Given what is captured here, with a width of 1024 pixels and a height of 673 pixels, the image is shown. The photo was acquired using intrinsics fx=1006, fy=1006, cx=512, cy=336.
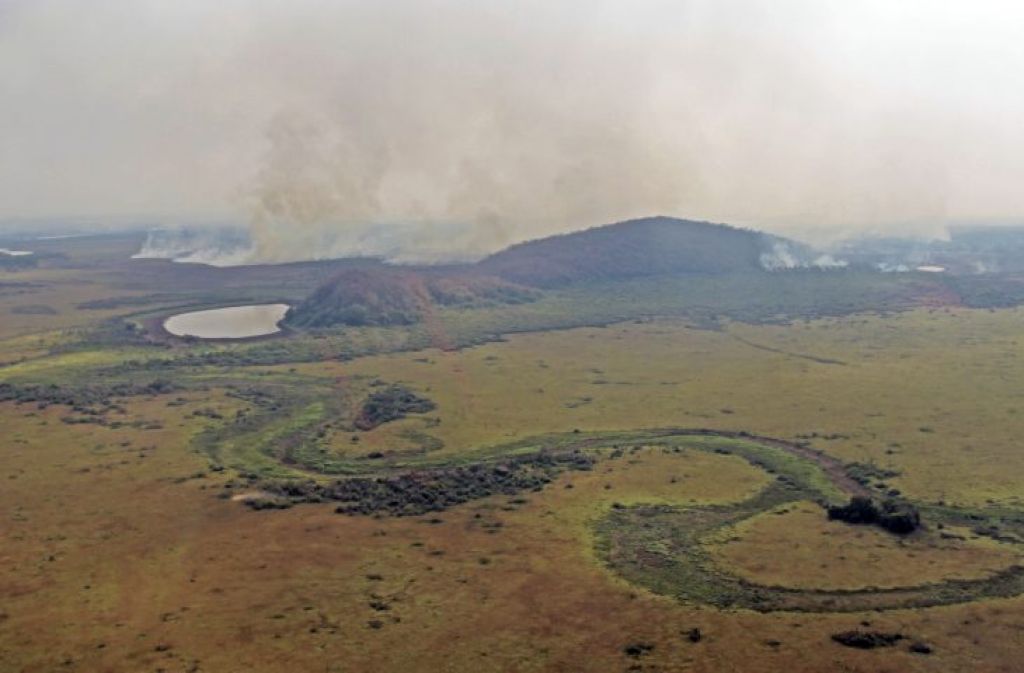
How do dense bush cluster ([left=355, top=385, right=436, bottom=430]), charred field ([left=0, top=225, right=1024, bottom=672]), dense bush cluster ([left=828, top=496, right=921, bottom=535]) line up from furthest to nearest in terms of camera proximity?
dense bush cluster ([left=355, top=385, right=436, bottom=430]) → dense bush cluster ([left=828, top=496, right=921, bottom=535]) → charred field ([left=0, top=225, right=1024, bottom=672])

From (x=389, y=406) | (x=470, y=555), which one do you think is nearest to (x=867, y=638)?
(x=470, y=555)

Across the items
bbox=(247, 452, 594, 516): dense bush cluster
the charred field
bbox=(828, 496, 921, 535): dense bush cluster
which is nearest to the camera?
the charred field

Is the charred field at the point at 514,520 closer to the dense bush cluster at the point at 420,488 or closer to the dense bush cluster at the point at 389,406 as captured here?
the dense bush cluster at the point at 420,488

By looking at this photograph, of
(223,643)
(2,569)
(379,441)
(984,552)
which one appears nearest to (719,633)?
(984,552)

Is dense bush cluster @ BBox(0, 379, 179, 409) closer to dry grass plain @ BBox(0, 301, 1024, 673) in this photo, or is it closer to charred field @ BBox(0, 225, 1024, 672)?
charred field @ BBox(0, 225, 1024, 672)

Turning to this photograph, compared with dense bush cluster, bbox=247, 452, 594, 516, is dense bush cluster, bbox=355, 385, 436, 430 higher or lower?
higher

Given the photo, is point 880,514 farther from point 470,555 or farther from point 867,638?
point 470,555

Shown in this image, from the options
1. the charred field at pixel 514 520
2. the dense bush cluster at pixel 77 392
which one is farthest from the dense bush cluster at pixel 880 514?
the dense bush cluster at pixel 77 392

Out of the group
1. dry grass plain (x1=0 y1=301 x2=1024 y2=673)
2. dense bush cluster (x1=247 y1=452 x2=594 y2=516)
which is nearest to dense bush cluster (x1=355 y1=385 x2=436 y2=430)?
dry grass plain (x1=0 y1=301 x2=1024 y2=673)
